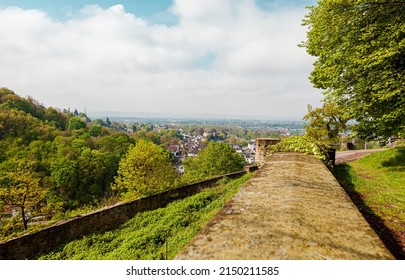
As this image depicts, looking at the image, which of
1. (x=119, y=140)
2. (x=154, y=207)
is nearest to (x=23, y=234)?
(x=154, y=207)

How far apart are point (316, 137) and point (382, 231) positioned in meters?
6.66

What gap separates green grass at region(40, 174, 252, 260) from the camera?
602 cm

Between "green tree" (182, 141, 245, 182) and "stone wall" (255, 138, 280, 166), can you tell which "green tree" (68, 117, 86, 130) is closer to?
"green tree" (182, 141, 245, 182)

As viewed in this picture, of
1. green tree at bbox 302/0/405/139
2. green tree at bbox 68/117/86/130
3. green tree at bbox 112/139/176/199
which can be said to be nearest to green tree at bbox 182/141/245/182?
green tree at bbox 112/139/176/199

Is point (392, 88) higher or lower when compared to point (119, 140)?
higher

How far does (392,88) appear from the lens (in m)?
7.24

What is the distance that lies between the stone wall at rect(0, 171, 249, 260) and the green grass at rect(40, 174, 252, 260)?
1.09 ft

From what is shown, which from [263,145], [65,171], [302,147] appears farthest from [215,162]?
[65,171]

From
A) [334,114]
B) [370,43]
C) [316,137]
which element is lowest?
[316,137]

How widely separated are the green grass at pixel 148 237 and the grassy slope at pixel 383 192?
367 centimetres

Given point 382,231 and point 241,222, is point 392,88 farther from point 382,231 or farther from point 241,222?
point 241,222

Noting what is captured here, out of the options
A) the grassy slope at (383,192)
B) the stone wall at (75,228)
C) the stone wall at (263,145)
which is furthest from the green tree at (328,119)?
the stone wall at (75,228)

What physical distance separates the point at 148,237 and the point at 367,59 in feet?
26.2

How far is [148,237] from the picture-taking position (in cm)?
683
